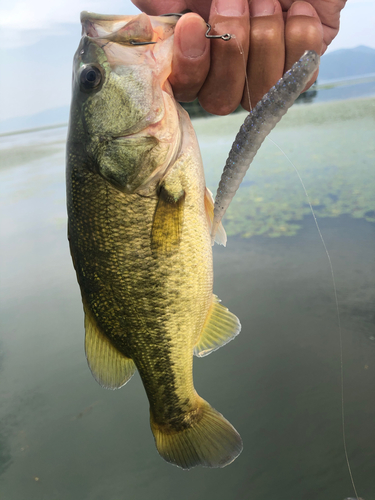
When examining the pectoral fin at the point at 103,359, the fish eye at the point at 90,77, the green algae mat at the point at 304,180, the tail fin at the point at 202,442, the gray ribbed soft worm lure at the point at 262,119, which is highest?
the fish eye at the point at 90,77

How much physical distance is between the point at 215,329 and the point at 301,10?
140cm

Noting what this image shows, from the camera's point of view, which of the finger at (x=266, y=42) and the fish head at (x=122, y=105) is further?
the finger at (x=266, y=42)

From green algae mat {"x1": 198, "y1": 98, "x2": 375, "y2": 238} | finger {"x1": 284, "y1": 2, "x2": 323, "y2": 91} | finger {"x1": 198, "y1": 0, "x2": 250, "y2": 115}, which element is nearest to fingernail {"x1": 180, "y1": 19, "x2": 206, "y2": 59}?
finger {"x1": 198, "y1": 0, "x2": 250, "y2": 115}

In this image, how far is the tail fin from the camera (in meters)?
1.45

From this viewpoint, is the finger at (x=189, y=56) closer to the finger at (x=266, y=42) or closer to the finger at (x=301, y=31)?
the finger at (x=266, y=42)

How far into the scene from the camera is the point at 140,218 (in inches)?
50.3

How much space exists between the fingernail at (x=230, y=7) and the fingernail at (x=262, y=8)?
104 mm

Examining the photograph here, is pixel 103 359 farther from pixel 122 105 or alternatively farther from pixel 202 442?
pixel 122 105

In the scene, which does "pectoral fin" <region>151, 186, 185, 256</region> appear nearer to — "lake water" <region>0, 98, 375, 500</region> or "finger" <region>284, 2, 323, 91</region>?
"finger" <region>284, 2, 323, 91</region>

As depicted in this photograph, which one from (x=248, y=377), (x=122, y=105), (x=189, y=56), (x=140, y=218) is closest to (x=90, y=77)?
(x=122, y=105)

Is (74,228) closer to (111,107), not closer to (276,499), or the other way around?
(111,107)

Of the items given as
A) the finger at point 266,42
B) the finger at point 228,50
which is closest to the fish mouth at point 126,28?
the finger at point 228,50

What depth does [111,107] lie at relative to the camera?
124cm

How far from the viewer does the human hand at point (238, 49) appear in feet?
4.43
